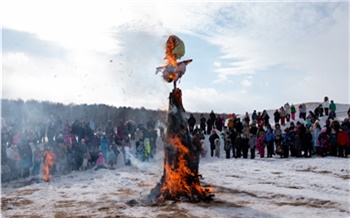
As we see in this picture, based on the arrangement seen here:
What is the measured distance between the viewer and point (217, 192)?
11.0 meters

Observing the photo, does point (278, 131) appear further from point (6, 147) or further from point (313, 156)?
point (6, 147)

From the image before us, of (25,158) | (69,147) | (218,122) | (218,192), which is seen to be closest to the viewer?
(218,192)

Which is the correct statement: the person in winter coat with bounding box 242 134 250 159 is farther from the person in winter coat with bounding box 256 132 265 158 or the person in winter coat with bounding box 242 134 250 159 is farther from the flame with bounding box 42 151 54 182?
the flame with bounding box 42 151 54 182

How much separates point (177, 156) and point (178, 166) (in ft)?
0.83

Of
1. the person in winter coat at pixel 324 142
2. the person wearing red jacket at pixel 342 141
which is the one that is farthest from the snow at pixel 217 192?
the person wearing red jacket at pixel 342 141

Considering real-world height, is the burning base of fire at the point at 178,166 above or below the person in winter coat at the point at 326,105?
below

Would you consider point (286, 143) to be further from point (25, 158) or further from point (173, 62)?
point (25, 158)

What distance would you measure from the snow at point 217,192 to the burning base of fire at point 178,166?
0.36 metres

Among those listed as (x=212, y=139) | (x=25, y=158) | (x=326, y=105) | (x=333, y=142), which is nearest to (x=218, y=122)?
(x=212, y=139)

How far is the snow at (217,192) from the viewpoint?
863cm

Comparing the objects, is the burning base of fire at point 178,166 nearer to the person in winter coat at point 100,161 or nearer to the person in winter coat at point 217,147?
the person in winter coat at point 100,161

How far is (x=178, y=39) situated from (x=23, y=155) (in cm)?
883

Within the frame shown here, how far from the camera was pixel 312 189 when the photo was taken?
1068cm

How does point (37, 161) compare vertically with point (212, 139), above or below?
below
